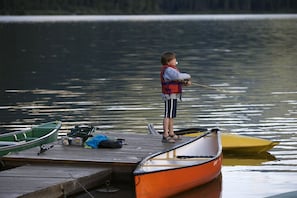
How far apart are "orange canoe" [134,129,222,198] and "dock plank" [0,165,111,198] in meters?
0.85

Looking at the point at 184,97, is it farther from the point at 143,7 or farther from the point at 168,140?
the point at 143,7

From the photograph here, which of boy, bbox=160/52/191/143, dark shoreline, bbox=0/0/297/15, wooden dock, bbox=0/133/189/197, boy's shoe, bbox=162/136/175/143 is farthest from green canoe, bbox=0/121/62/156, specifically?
dark shoreline, bbox=0/0/297/15

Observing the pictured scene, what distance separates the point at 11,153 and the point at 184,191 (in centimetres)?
318

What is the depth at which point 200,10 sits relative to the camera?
18600cm

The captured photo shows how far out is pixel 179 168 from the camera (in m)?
12.8

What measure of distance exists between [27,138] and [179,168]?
4868 millimetres

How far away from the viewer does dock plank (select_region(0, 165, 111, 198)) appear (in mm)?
11797

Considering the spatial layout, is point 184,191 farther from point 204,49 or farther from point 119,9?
point 119,9

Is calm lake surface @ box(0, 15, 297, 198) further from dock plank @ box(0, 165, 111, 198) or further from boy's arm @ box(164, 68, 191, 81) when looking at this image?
dock plank @ box(0, 165, 111, 198)

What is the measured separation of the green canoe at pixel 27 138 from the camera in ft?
49.5

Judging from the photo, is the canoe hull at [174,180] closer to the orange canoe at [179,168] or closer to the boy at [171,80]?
the orange canoe at [179,168]

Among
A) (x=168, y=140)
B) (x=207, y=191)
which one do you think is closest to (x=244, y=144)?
(x=168, y=140)

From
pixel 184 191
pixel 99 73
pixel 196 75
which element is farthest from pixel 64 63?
pixel 184 191

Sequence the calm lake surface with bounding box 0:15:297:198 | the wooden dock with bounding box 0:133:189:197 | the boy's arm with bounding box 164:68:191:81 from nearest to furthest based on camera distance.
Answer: the wooden dock with bounding box 0:133:189:197 < the boy's arm with bounding box 164:68:191:81 < the calm lake surface with bounding box 0:15:297:198
